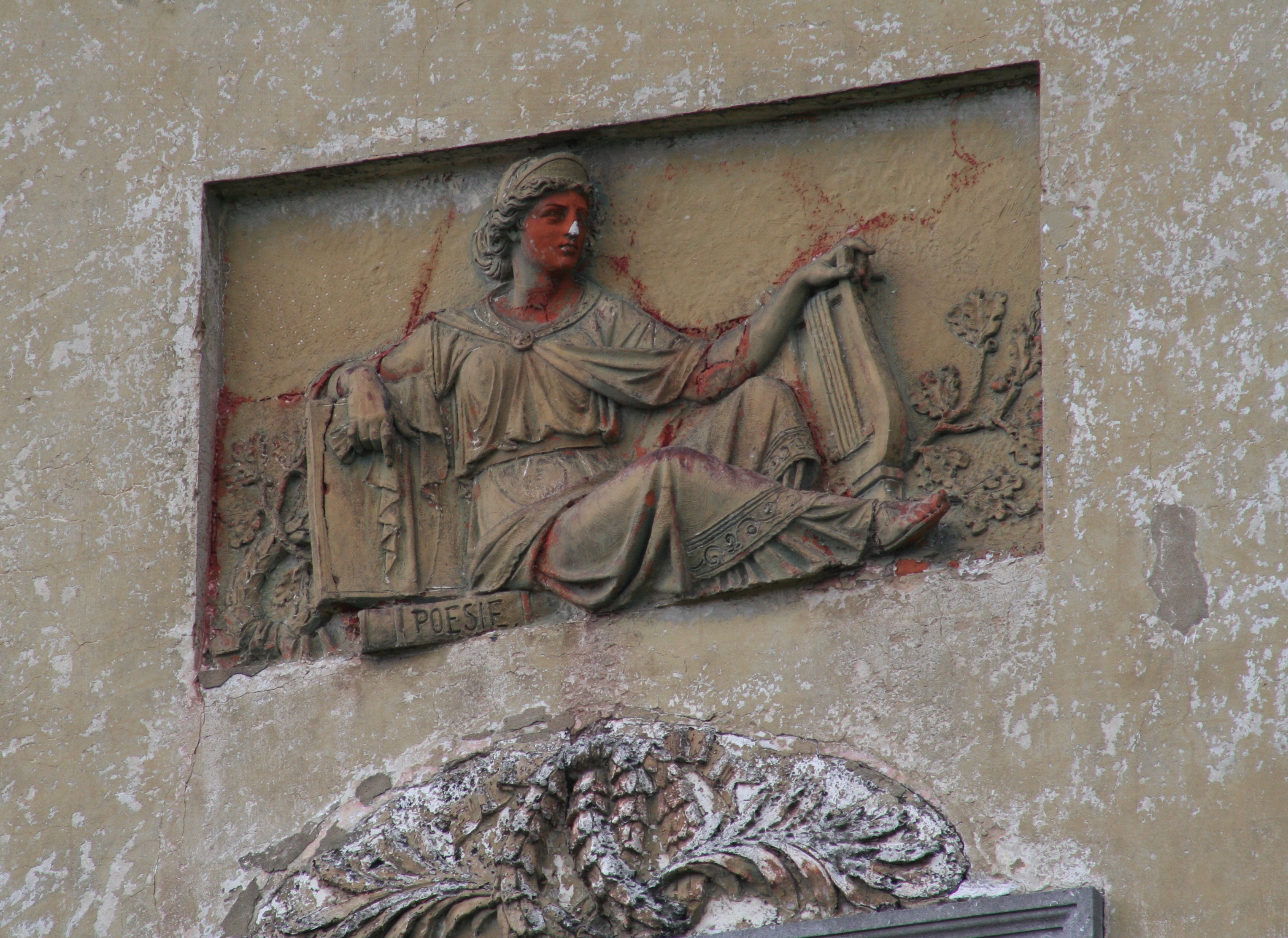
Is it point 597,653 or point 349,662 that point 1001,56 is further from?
point 349,662

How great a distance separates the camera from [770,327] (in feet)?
20.1

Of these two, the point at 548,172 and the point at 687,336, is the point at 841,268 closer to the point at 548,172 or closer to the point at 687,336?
the point at 687,336

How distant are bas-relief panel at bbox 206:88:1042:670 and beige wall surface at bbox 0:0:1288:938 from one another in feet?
0.37

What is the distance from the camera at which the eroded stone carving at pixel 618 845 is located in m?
5.44

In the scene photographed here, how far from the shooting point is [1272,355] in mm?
5547

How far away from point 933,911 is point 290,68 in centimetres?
286

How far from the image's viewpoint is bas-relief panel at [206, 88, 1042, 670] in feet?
19.5

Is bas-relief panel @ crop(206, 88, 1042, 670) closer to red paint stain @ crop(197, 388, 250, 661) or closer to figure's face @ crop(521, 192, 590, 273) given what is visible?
red paint stain @ crop(197, 388, 250, 661)

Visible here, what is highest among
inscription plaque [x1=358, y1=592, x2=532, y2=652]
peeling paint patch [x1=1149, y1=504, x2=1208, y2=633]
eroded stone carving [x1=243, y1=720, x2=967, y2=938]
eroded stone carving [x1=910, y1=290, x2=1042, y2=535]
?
eroded stone carving [x1=910, y1=290, x2=1042, y2=535]

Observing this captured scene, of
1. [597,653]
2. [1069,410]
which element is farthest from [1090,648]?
[597,653]

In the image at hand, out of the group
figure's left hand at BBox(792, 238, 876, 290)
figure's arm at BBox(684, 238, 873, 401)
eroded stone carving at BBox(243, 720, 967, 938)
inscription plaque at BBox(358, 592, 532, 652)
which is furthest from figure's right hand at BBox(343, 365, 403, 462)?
figure's left hand at BBox(792, 238, 876, 290)

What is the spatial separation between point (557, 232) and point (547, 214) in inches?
2.1

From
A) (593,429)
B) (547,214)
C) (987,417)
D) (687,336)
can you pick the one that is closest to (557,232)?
(547,214)

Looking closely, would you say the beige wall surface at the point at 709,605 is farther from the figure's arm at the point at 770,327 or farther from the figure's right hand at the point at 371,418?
the figure's arm at the point at 770,327
